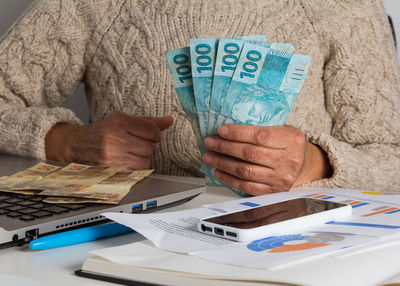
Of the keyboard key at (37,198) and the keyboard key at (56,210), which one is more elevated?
the keyboard key at (37,198)

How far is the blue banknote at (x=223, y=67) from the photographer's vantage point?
0.94m

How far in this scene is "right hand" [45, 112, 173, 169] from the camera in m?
1.26

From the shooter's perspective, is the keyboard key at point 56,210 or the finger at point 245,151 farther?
the finger at point 245,151

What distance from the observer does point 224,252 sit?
1.89ft

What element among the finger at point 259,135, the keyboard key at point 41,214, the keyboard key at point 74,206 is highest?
the finger at point 259,135

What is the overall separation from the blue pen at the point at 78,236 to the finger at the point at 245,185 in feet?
1.07

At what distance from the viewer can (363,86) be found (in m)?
1.36

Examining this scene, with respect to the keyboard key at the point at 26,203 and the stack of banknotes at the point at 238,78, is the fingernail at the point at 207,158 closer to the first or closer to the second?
the stack of banknotes at the point at 238,78

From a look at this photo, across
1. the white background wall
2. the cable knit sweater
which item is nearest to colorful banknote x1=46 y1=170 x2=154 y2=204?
the cable knit sweater

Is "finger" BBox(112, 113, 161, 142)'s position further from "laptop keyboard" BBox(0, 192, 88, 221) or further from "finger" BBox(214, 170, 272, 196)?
"laptop keyboard" BBox(0, 192, 88, 221)

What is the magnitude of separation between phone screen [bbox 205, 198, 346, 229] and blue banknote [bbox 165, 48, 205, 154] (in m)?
0.32

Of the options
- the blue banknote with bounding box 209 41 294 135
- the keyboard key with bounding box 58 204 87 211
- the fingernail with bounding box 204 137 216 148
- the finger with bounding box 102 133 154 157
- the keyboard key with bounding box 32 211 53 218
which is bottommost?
the keyboard key with bounding box 58 204 87 211

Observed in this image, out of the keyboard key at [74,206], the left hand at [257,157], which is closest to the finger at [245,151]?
the left hand at [257,157]

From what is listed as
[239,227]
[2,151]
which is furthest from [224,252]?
[2,151]
